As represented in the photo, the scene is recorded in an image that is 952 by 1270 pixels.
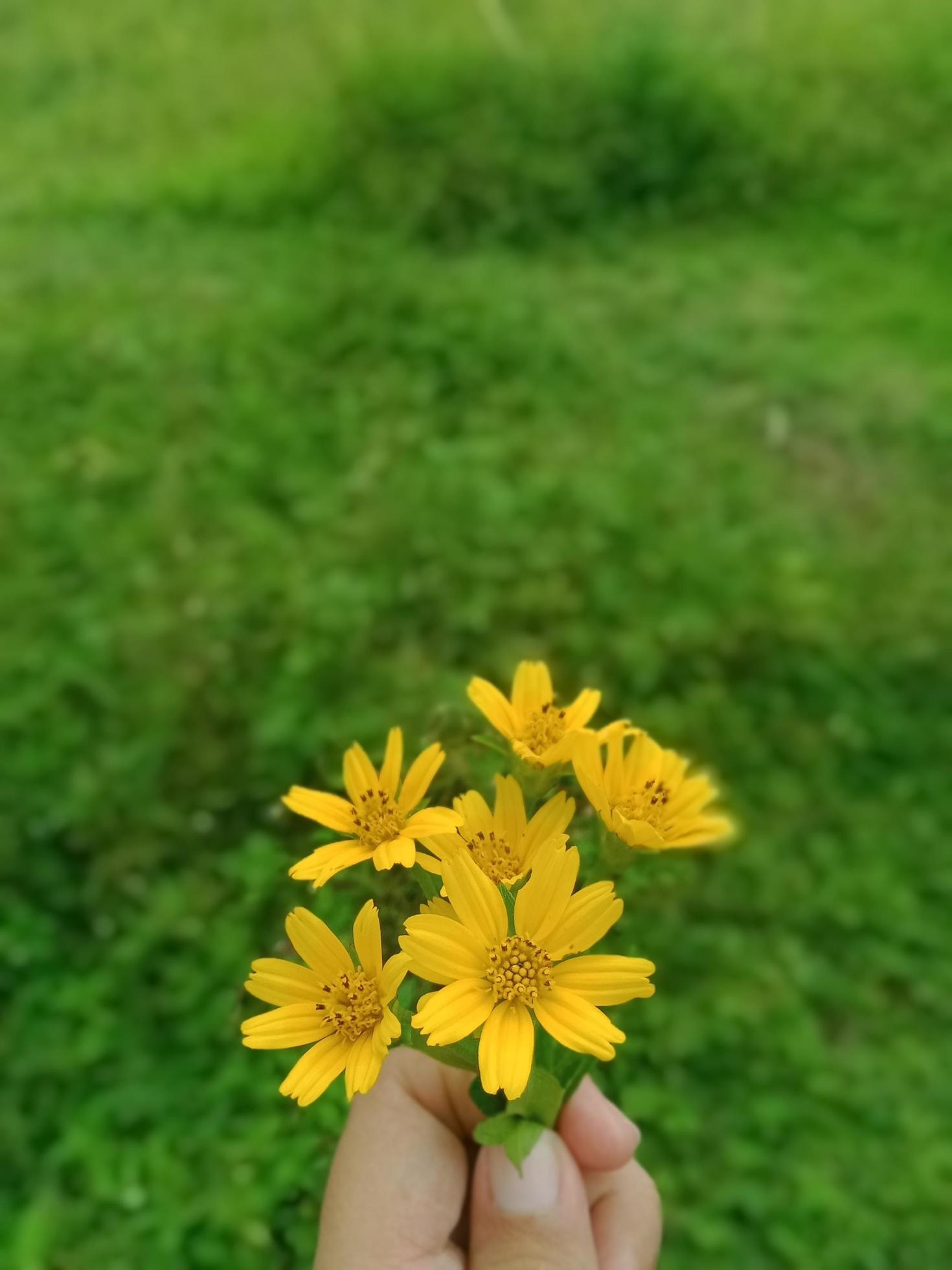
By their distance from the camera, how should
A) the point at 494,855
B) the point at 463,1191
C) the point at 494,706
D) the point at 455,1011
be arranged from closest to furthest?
the point at 455,1011
the point at 494,855
the point at 494,706
the point at 463,1191

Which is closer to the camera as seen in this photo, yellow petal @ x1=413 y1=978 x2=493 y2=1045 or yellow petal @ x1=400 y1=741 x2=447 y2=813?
yellow petal @ x1=413 y1=978 x2=493 y2=1045

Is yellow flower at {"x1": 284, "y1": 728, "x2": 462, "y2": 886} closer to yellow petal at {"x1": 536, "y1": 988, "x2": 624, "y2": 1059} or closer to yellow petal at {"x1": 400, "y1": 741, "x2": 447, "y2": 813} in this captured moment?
yellow petal at {"x1": 400, "y1": 741, "x2": 447, "y2": 813}

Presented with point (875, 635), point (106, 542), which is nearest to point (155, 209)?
point (106, 542)

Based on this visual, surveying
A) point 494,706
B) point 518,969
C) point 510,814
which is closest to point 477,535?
point 494,706

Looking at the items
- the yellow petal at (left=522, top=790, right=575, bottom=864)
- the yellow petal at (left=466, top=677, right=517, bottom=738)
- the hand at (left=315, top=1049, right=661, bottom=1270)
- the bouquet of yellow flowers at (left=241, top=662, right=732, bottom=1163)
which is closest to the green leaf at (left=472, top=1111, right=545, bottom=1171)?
the bouquet of yellow flowers at (left=241, top=662, right=732, bottom=1163)

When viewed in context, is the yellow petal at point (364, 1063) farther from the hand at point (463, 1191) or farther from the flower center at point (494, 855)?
the hand at point (463, 1191)


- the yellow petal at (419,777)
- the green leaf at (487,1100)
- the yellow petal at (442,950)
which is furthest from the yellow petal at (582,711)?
the green leaf at (487,1100)

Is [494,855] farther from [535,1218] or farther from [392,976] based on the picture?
[535,1218]

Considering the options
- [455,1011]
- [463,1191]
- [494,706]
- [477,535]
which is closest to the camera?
[455,1011]

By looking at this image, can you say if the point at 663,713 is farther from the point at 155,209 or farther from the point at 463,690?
the point at 155,209
